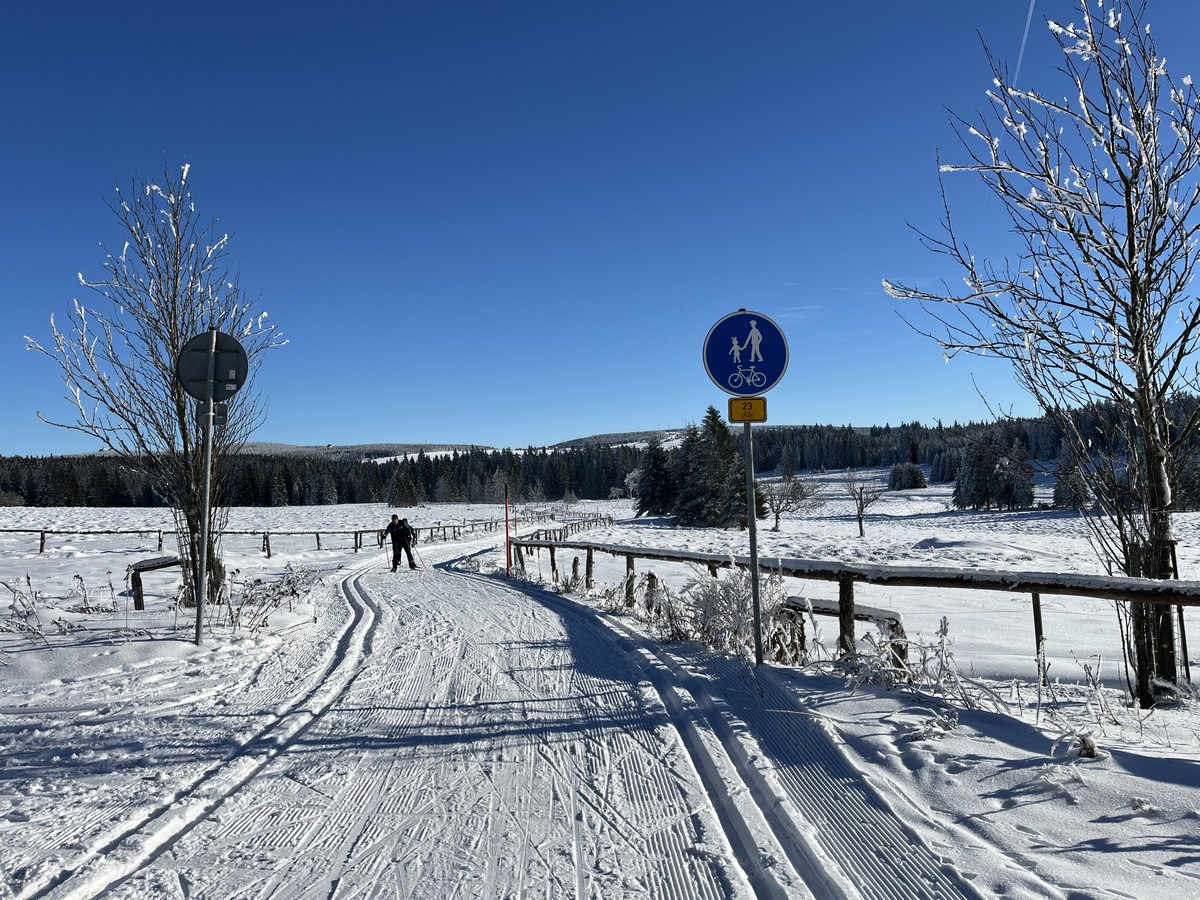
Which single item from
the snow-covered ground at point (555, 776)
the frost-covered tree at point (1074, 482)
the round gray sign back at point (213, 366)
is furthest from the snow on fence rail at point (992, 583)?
the round gray sign back at point (213, 366)

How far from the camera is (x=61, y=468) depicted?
10688cm

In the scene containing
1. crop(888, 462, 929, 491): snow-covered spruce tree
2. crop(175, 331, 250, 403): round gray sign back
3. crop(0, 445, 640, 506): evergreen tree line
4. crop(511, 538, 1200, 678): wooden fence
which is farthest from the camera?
crop(888, 462, 929, 491): snow-covered spruce tree

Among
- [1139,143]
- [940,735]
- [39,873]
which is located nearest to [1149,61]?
[1139,143]

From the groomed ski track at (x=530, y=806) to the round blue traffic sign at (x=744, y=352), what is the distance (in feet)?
7.95

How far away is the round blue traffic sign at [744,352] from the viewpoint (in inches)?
235

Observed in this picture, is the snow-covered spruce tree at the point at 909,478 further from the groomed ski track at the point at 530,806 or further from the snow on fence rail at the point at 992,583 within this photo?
the groomed ski track at the point at 530,806

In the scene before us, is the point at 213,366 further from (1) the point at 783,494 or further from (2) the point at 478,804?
(1) the point at 783,494

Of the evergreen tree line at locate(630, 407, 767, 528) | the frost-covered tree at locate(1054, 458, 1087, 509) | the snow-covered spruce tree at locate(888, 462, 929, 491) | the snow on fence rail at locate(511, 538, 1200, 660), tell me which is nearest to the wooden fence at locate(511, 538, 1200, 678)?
the snow on fence rail at locate(511, 538, 1200, 660)

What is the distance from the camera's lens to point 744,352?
601 cm

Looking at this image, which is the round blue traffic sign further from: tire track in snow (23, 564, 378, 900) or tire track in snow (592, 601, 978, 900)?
tire track in snow (23, 564, 378, 900)

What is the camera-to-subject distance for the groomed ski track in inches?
108

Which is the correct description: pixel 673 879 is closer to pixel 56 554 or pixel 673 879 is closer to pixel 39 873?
pixel 39 873

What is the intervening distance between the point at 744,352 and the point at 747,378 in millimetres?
228

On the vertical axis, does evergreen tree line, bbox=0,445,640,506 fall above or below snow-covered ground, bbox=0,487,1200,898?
above
